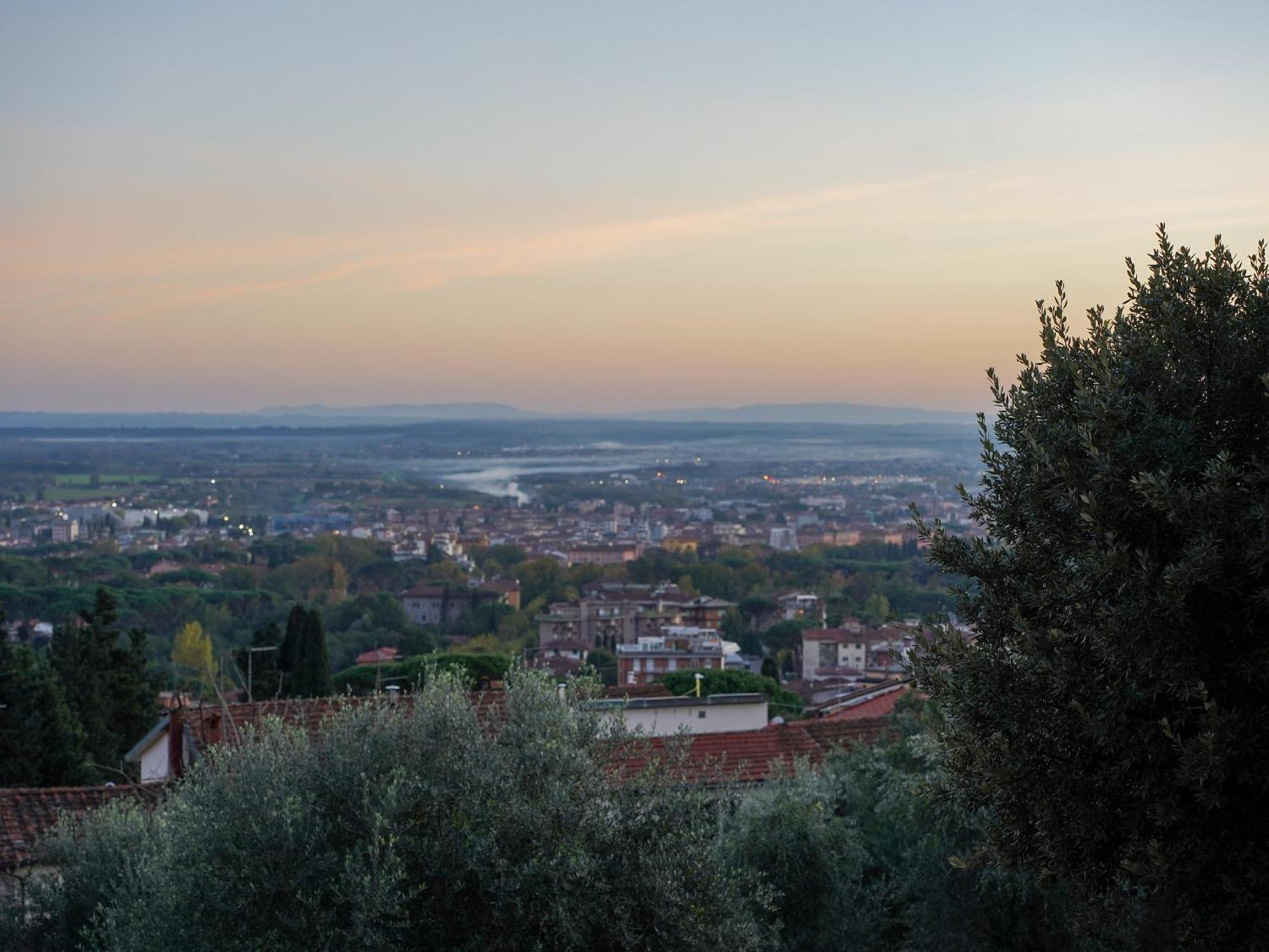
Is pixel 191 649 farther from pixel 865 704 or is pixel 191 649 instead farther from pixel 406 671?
pixel 865 704

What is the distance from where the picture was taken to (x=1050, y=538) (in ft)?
16.6

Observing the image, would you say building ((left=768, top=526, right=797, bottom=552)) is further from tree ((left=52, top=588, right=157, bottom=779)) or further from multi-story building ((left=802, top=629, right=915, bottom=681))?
tree ((left=52, top=588, right=157, bottom=779))

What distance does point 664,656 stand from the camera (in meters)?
47.7

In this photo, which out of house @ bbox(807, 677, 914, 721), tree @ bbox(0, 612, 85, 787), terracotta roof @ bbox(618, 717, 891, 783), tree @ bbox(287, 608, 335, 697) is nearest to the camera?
terracotta roof @ bbox(618, 717, 891, 783)

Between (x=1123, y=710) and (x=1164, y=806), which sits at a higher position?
(x=1123, y=710)

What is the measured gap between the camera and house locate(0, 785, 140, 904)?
1265 centimetres

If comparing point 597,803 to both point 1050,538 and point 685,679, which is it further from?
point 685,679

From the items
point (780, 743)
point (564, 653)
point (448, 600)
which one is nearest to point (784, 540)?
point (448, 600)

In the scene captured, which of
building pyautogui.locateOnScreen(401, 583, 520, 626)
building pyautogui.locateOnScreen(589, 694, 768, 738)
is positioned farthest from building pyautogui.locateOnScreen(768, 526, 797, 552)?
building pyautogui.locateOnScreen(589, 694, 768, 738)

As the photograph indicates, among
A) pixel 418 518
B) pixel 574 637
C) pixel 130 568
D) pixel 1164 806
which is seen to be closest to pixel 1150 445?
pixel 1164 806

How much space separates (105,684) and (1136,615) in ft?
86.6

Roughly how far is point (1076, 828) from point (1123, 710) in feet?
1.79

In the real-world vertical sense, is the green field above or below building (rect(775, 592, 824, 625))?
above

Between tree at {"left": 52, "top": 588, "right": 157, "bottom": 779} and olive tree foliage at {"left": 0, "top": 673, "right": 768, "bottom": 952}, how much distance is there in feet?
61.0
